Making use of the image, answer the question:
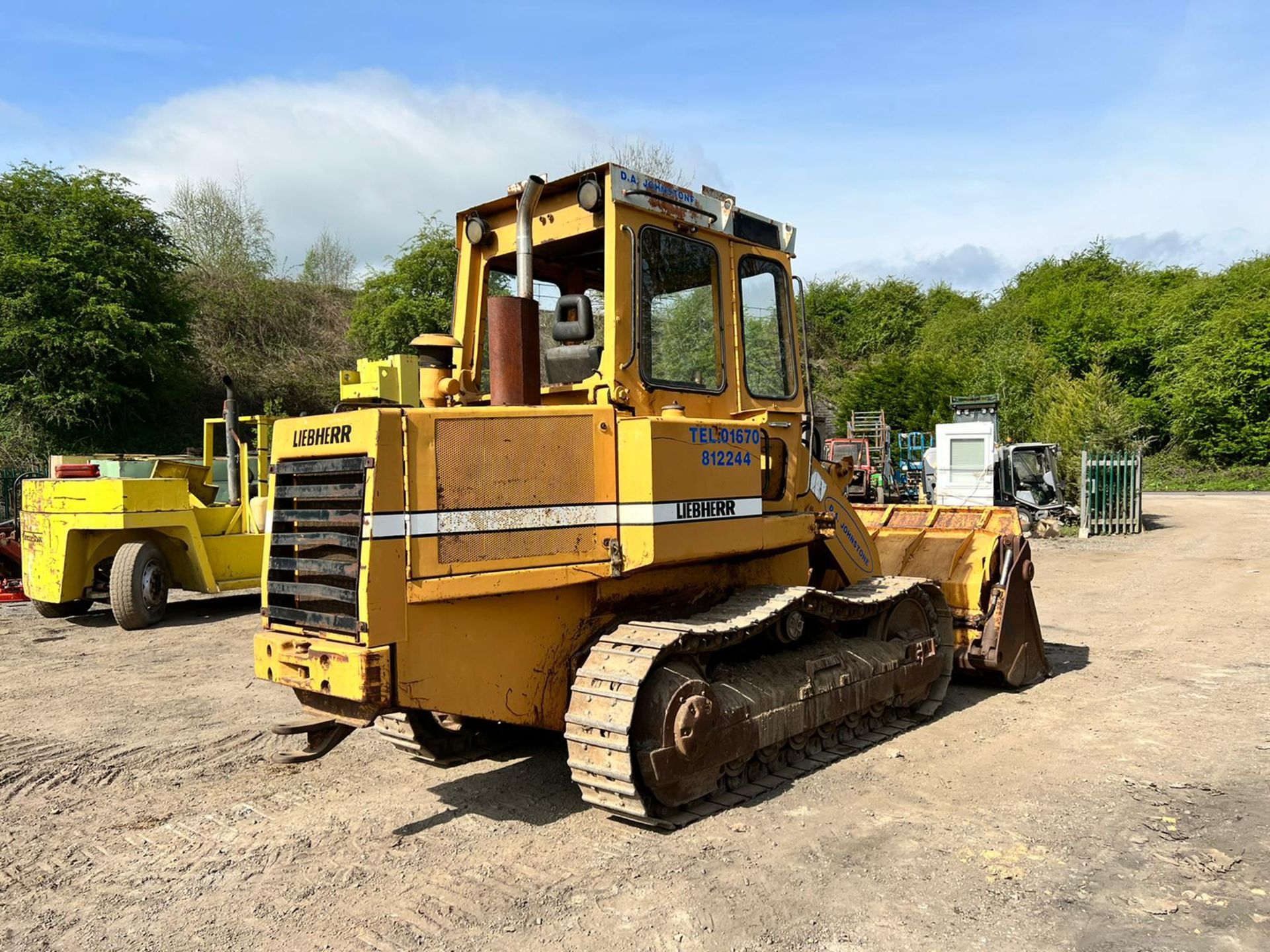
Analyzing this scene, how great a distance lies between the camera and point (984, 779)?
17.4 ft

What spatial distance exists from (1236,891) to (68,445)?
24.1m

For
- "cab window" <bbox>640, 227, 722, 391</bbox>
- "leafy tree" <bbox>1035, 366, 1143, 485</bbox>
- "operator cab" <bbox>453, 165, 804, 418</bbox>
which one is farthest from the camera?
"leafy tree" <bbox>1035, 366, 1143, 485</bbox>

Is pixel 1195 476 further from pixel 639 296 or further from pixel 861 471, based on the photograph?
pixel 639 296

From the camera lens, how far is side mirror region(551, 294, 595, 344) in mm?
4785

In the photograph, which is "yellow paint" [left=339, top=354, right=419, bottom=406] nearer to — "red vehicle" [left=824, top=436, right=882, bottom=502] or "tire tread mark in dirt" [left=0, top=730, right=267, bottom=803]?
"tire tread mark in dirt" [left=0, top=730, right=267, bottom=803]

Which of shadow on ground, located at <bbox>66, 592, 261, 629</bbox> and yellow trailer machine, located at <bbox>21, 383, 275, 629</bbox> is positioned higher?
yellow trailer machine, located at <bbox>21, 383, 275, 629</bbox>

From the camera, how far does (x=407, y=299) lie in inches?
1048

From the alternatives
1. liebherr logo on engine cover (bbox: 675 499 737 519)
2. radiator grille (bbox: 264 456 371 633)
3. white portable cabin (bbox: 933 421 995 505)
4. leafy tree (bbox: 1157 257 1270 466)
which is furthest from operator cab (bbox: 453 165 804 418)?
leafy tree (bbox: 1157 257 1270 466)

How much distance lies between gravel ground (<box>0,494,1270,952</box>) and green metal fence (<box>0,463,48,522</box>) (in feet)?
41.2

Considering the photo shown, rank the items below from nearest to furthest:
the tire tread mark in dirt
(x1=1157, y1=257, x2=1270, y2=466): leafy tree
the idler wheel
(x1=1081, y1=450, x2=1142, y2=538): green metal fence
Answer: the idler wheel < the tire tread mark in dirt < (x1=1081, y1=450, x2=1142, y2=538): green metal fence < (x1=1157, y1=257, x2=1270, y2=466): leafy tree

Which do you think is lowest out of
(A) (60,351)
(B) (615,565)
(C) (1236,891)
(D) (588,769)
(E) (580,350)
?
(C) (1236,891)

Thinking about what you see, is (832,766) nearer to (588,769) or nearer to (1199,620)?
(588,769)

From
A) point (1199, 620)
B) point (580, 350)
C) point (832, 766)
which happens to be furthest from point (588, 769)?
point (1199, 620)

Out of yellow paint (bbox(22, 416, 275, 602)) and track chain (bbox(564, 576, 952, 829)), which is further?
yellow paint (bbox(22, 416, 275, 602))
